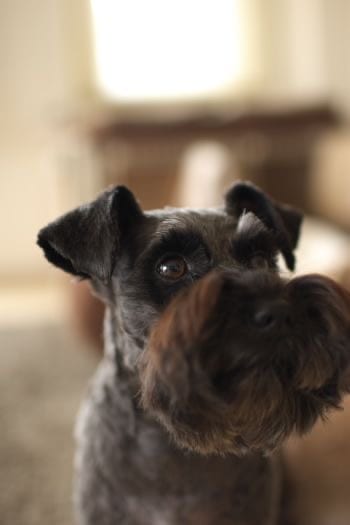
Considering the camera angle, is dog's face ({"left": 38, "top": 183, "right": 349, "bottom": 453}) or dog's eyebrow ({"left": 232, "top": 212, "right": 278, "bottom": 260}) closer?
dog's face ({"left": 38, "top": 183, "right": 349, "bottom": 453})

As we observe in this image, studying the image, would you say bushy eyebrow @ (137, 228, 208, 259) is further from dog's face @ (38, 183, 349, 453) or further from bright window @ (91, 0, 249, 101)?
bright window @ (91, 0, 249, 101)

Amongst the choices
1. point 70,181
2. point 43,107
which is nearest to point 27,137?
point 43,107

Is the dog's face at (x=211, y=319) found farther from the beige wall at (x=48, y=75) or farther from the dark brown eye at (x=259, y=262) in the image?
the beige wall at (x=48, y=75)

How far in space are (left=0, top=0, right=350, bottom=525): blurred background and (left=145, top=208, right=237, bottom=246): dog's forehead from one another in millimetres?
581

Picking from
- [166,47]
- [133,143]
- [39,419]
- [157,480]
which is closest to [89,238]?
[157,480]

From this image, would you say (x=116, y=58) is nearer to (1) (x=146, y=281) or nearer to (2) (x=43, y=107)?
(2) (x=43, y=107)

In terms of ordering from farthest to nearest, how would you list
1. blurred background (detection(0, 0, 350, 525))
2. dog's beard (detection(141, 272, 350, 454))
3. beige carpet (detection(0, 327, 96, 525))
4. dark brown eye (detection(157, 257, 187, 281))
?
blurred background (detection(0, 0, 350, 525)) < beige carpet (detection(0, 327, 96, 525)) < dark brown eye (detection(157, 257, 187, 281)) < dog's beard (detection(141, 272, 350, 454))

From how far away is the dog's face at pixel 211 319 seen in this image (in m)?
0.91

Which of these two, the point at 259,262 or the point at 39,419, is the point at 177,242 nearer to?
the point at 259,262

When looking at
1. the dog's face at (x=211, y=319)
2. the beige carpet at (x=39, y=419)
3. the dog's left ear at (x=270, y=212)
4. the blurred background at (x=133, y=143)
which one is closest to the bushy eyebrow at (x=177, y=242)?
the dog's face at (x=211, y=319)

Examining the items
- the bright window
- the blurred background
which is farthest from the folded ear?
the bright window

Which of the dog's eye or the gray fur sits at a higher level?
the dog's eye

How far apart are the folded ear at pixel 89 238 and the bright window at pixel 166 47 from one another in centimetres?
Result: 366

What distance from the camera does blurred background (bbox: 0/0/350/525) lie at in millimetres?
2174
